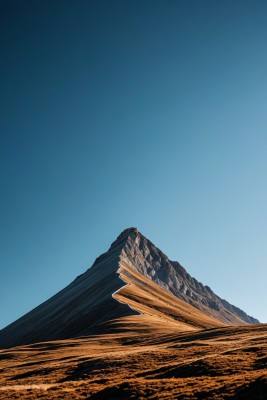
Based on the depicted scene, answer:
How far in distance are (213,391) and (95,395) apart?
1228 cm

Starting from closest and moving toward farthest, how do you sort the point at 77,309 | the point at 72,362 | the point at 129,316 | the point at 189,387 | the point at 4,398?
the point at 189,387, the point at 4,398, the point at 72,362, the point at 129,316, the point at 77,309

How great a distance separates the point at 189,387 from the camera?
31.7 meters

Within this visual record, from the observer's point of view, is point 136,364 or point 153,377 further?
point 136,364

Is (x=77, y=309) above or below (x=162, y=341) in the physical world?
above

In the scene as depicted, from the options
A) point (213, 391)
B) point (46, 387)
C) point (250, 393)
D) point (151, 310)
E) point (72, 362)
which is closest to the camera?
point (250, 393)

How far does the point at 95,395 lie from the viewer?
35188 millimetres

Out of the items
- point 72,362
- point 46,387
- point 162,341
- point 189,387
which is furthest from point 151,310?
point 189,387

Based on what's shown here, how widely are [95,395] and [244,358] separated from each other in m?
17.3

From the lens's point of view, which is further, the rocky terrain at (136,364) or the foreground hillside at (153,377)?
the rocky terrain at (136,364)

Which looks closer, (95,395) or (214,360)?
(95,395)

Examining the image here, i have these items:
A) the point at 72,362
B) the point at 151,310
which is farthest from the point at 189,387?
the point at 151,310

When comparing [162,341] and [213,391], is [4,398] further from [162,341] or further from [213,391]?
[162,341]

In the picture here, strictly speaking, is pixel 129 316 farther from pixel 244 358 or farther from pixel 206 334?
pixel 244 358

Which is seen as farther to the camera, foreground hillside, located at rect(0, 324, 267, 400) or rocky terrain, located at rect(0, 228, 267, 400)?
rocky terrain, located at rect(0, 228, 267, 400)
